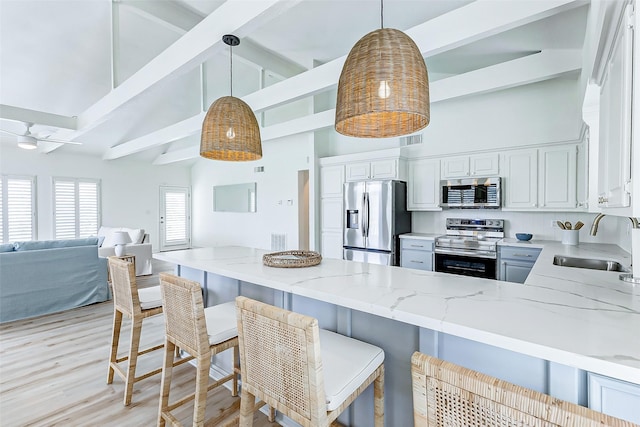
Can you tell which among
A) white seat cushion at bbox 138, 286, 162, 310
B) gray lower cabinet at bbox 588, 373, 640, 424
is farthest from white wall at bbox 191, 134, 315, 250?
gray lower cabinet at bbox 588, 373, 640, 424

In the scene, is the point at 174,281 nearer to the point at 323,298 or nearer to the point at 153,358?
the point at 323,298

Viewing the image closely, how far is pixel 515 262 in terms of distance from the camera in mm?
3393

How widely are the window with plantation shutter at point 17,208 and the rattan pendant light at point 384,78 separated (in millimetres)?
Result: 8397

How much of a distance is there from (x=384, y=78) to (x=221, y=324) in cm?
147

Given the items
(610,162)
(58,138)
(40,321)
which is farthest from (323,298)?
(58,138)

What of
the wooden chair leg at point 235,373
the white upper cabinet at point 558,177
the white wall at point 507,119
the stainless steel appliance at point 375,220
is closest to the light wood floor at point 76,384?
the wooden chair leg at point 235,373

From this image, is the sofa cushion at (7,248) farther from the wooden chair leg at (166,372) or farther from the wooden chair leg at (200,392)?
the wooden chair leg at (200,392)

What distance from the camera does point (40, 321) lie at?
3.54 m

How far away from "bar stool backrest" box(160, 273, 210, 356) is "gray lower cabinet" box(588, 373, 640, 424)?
4.81ft

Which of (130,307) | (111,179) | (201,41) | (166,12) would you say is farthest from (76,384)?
(111,179)

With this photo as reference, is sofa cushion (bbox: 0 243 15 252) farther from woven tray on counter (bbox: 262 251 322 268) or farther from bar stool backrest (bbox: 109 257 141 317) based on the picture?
woven tray on counter (bbox: 262 251 322 268)

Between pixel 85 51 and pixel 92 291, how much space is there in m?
3.28

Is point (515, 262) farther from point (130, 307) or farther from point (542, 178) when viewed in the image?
point (130, 307)

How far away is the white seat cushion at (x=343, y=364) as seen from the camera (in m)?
1.07
